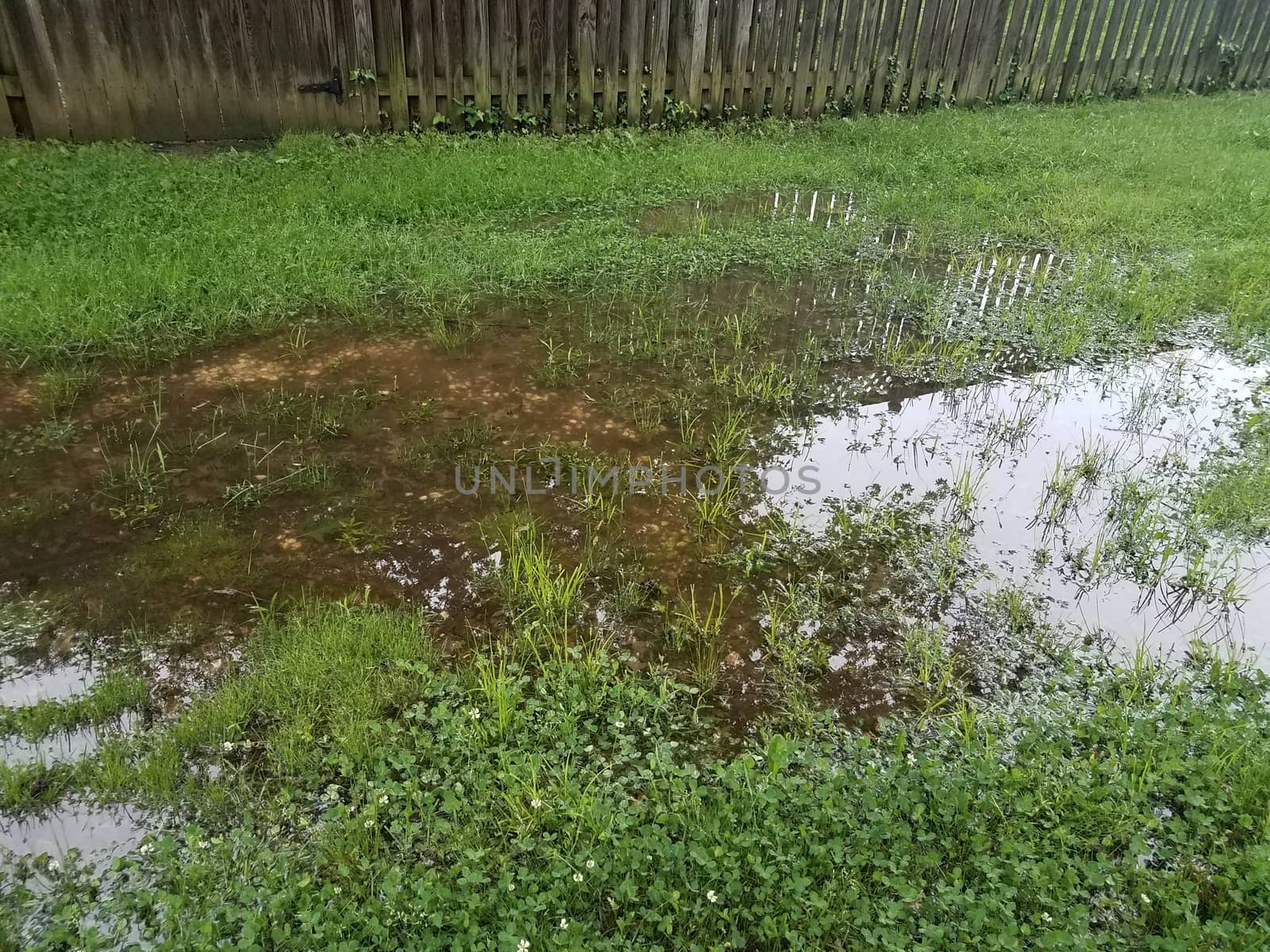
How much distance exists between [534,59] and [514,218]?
2.77 metres

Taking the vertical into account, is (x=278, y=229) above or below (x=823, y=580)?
above

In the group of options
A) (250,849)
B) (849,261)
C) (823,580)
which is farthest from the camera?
(849,261)

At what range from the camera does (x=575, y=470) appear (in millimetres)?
4184

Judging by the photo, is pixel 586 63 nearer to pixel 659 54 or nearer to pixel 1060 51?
pixel 659 54

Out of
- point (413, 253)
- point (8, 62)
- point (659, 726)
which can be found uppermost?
point (8, 62)

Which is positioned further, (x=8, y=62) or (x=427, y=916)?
(x=8, y=62)

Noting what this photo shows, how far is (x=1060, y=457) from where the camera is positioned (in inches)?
175

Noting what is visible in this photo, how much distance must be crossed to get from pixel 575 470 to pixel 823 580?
136 cm

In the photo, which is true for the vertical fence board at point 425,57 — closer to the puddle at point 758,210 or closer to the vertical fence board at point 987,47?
the puddle at point 758,210

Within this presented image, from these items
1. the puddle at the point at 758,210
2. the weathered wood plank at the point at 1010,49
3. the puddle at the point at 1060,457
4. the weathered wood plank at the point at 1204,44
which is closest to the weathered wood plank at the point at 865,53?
the weathered wood plank at the point at 1010,49

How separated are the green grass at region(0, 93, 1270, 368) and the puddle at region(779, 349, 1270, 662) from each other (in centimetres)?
103

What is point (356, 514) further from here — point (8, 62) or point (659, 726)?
point (8, 62)

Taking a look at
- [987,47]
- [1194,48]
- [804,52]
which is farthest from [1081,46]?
[804,52]

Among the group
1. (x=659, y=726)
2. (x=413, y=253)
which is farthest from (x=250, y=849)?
(x=413, y=253)
